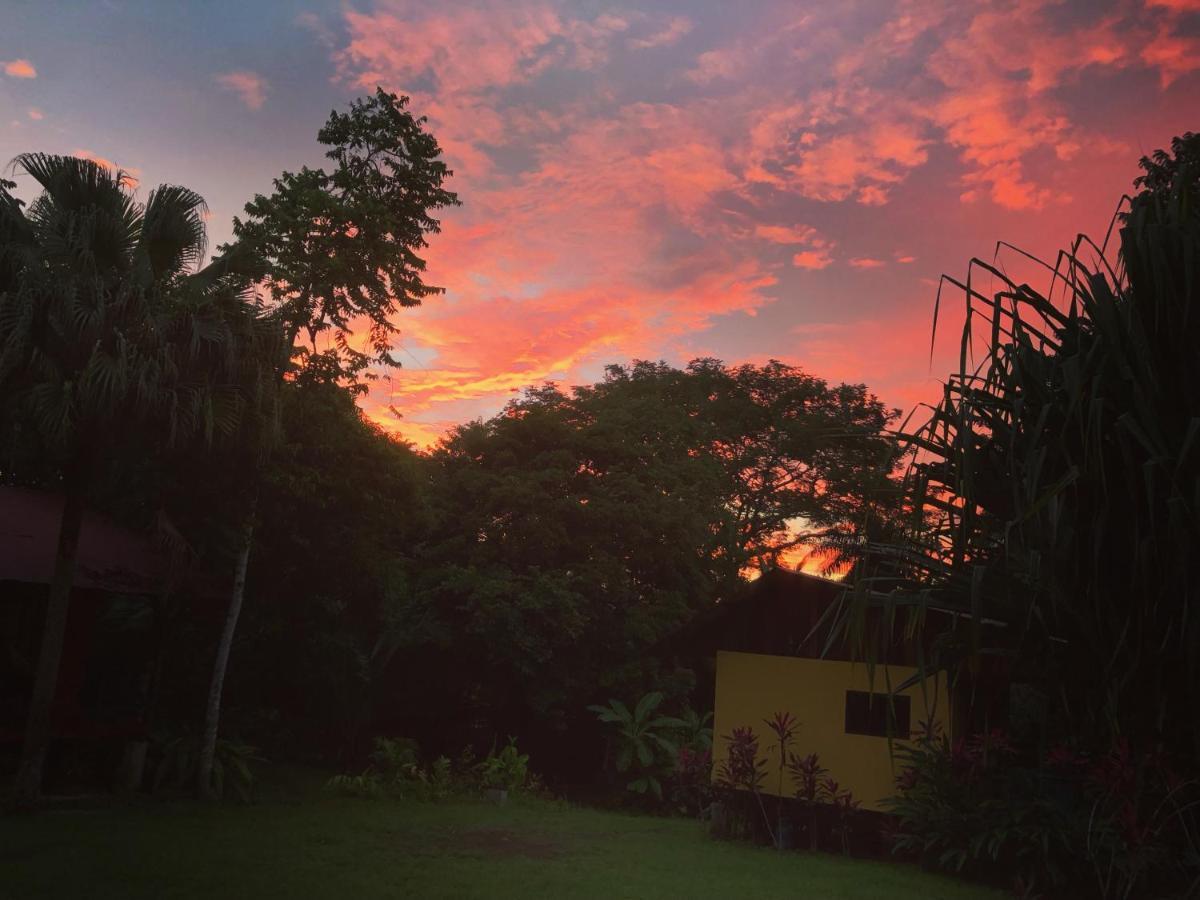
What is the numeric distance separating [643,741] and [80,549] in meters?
13.9

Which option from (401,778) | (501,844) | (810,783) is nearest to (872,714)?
(810,783)

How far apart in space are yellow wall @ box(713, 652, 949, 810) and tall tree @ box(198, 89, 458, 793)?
29.5 ft

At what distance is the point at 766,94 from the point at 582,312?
346 inches

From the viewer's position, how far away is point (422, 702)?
2367cm

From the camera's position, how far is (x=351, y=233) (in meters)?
17.1

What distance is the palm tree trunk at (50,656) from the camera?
40.2 ft

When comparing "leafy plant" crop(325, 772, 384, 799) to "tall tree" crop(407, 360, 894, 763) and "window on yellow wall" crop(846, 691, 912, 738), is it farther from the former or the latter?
"window on yellow wall" crop(846, 691, 912, 738)

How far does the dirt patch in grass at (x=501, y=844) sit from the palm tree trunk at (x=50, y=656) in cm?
581

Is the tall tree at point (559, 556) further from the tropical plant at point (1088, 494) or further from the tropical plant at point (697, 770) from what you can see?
the tropical plant at point (1088, 494)

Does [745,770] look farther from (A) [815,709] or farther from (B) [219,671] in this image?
(B) [219,671]

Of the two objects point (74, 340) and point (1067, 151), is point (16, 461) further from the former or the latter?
point (1067, 151)

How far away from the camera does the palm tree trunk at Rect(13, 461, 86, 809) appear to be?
40.2ft

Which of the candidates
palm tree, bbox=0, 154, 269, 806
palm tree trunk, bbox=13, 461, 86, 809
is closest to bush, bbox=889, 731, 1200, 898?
palm tree, bbox=0, 154, 269, 806

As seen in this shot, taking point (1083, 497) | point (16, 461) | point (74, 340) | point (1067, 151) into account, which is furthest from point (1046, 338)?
point (16, 461)
